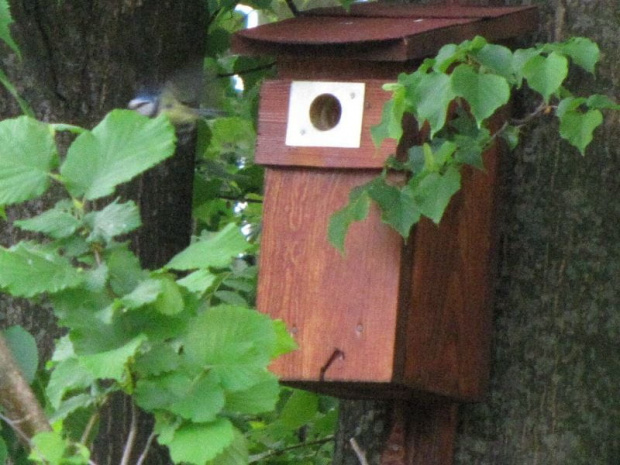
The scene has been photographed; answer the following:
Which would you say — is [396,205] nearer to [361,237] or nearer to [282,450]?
[361,237]

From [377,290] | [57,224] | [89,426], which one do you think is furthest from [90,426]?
[377,290]

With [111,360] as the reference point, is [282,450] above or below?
below

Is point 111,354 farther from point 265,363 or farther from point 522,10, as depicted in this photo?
point 522,10

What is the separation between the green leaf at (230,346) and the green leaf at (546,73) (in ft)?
A: 2.51

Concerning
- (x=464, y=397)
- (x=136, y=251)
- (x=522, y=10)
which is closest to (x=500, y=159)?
(x=522, y=10)

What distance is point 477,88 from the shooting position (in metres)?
1.80

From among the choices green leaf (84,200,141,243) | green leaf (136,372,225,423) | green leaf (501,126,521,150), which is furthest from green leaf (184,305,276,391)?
green leaf (501,126,521,150)

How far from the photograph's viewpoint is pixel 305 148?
213cm

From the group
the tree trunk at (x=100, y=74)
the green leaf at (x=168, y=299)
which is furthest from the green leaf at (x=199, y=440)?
the tree trunk at (x=100, y=74)

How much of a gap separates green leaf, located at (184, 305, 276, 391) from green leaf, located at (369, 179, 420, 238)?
2.28 ft

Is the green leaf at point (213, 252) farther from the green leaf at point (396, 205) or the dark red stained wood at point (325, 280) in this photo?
the dark red stained wood at point (325, 280)

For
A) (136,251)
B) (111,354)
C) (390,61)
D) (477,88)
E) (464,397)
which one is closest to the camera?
(111,354)

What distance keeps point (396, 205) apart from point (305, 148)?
27cm

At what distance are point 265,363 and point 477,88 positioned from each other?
0.73 metres
